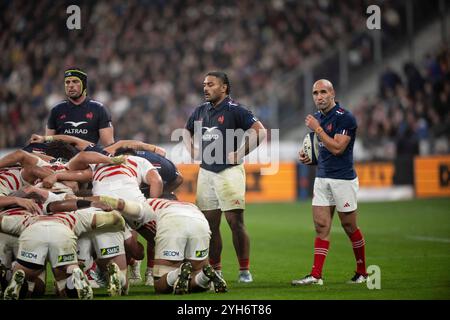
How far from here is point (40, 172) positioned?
9.96 m

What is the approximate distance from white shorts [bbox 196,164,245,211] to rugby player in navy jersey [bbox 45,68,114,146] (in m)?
1.93

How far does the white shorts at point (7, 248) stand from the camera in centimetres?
939

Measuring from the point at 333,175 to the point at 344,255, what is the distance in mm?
3192

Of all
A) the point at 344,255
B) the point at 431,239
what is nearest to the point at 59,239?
the point at 344,255

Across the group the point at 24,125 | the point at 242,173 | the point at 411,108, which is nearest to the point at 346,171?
the point at 242,173

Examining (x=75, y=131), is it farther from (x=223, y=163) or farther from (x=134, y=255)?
(x=134, y=255)

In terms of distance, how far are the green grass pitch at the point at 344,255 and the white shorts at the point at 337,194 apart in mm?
931

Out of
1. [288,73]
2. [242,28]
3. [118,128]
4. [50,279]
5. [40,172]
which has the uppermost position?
[242,28]

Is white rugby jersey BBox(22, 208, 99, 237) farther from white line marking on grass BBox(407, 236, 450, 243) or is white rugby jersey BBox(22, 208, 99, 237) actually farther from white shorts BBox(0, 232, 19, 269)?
white line marking on grass BBox(407, 236, 450, 243)

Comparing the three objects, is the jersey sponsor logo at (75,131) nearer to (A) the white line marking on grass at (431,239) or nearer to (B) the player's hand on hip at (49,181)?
(B) the player's hand on hip at (49,181)

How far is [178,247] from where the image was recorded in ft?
30.2
